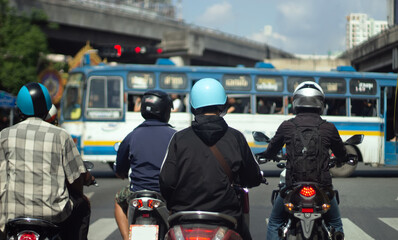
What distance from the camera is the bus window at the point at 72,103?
16.9 metres

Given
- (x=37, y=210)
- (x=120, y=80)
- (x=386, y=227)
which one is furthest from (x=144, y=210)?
(x=120, y=80)

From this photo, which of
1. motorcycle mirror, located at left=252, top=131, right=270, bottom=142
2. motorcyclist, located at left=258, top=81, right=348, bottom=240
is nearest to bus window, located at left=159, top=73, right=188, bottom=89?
motorcycle mirror, located at left=252, top=131, right=270, bottom=142

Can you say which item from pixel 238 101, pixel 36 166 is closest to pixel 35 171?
pixel 36 166

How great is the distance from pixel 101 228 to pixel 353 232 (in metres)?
3.36

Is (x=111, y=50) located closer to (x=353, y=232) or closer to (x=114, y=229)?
(x=114, y=229)

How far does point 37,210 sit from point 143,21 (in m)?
39.9

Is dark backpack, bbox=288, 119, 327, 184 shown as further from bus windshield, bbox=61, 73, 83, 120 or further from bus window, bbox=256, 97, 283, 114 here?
bus windshield, bbox=61, 73, 83, 120

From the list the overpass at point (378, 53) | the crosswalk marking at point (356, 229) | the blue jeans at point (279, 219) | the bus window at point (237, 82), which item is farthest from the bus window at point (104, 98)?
the overpass at point (378, 53)

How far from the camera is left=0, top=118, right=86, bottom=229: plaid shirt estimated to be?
397 centimetres

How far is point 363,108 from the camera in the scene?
685 inches

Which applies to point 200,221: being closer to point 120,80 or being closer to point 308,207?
point 308,207

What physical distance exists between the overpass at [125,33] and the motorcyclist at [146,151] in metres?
29.0

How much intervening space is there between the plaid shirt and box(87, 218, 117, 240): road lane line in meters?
3.98

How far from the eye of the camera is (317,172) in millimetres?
4914
